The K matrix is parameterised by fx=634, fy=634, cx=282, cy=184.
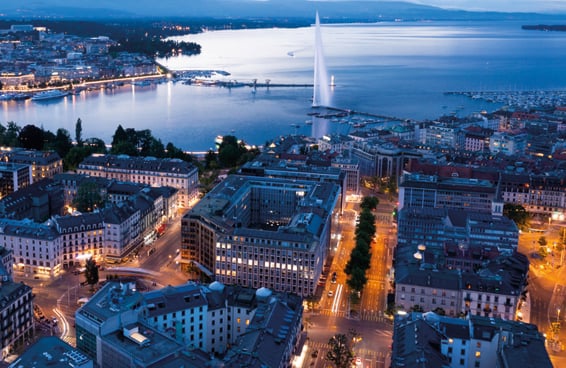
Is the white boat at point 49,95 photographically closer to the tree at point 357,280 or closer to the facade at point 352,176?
the facade at point 352,176

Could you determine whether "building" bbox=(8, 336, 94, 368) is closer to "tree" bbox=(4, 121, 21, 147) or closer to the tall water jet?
"tree" bbox=(4, 121, 21, 147)

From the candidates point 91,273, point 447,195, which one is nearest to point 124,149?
point 91,273

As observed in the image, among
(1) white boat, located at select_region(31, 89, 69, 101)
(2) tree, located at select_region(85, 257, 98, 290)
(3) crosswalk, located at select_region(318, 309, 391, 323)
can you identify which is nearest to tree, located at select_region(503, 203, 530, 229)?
(3) crosswalk, located at select_region(318, 309, 391, 323)

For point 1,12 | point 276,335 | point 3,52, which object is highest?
point 1,12

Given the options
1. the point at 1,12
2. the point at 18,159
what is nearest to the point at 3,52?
the point at 18,159

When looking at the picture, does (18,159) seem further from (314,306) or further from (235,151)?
(314,306)

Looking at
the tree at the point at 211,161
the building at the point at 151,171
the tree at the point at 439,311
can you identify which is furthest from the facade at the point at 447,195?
the tree at the point at 211,161
